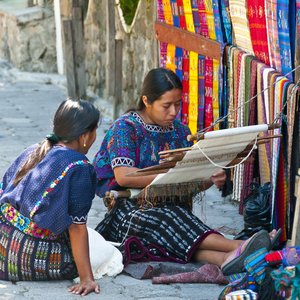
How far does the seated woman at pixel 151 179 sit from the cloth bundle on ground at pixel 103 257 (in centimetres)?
12

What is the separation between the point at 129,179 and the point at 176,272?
1.93ft

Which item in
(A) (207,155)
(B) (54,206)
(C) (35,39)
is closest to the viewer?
(B) (54,206)

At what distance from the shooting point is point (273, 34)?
6.11 metres

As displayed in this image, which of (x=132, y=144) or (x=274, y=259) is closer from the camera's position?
(x=274, y=259)

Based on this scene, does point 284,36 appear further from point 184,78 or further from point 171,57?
point 171,57

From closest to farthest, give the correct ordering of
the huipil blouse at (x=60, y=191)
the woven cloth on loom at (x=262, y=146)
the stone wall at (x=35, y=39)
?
the huipil blouse at (x=60, y=191), the woven cloth on loom at (x=262, y=146), the stone wall at (x=35, y=39)

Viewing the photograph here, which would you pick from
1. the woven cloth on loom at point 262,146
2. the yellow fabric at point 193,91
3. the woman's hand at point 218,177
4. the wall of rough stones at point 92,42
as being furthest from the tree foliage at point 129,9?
the woman's hand at point 218,177

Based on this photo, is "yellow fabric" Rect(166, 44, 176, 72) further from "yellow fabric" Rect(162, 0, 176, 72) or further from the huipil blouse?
the huipil blouse

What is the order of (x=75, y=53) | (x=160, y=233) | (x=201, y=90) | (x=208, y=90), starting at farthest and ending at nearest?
1. (x=75, y=53)
2. (x=201, y=90)
3. (x=208, y=90)
4. (x=160, y=233)

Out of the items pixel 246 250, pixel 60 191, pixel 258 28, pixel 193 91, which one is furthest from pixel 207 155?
pixel 193 91

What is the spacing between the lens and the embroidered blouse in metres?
5.58

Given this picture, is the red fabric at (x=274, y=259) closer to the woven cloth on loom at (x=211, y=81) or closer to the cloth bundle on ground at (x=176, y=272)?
the cloth bundle on ground at (x=176, y=272)

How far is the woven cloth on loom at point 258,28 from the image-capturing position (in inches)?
249

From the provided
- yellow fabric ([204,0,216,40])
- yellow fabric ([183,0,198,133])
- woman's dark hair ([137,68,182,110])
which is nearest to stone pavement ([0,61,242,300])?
yellow fabric ([183,0,198,133])
